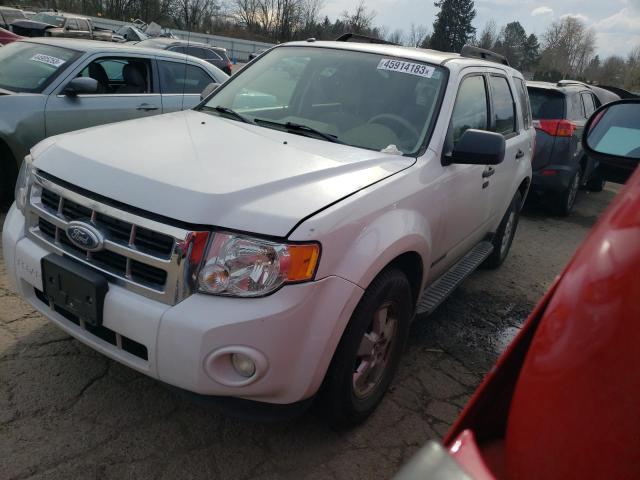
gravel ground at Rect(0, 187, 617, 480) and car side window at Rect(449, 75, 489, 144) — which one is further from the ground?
car side window at Rect(449, 75, 489, 144)

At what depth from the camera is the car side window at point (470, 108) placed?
3.32 m

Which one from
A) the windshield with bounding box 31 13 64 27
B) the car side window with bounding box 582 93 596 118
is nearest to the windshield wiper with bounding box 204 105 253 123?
the car side window with bounding box 582 93 596 118

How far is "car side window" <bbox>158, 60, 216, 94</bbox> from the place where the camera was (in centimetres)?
619

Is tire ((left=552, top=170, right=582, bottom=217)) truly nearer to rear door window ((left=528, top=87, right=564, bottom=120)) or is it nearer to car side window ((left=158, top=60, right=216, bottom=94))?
rear door window ((left=528, top=87, right=564, bottom=120))

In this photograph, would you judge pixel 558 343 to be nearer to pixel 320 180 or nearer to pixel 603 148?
pixel 603 148

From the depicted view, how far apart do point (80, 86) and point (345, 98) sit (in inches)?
121

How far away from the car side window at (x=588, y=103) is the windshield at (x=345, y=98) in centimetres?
643

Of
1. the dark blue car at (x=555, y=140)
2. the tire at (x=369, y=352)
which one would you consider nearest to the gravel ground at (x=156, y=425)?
the tire at (x=369, y=352)

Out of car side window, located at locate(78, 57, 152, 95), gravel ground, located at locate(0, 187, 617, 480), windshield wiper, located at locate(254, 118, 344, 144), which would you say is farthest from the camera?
car side window, located at locate(78, 57, 152, 95)

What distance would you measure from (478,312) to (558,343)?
3.51 metres

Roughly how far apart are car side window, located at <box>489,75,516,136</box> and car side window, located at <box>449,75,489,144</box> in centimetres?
23

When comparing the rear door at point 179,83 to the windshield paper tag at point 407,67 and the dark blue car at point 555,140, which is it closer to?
the windshield paper tag at point 407,67

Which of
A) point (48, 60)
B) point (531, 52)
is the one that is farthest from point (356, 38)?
point (531, 52)

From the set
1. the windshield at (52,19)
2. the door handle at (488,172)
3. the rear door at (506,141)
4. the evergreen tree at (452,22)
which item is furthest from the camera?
the evergreen tree at (452,22)
